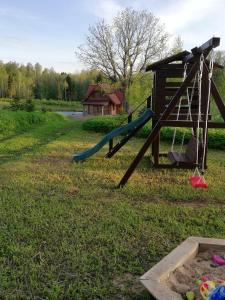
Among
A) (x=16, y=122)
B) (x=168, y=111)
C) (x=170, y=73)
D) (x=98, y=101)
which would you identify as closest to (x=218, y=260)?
(x=168, y=111)

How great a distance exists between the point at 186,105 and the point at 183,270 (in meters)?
5.18

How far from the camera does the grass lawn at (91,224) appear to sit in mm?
3006

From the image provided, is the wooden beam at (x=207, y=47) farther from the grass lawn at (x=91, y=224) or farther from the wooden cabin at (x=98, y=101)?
the wooden cabin at (x=98, y=101)

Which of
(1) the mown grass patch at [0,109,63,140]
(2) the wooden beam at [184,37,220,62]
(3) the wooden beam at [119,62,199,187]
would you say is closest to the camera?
(2) the wooden beam at [184,37,220,62]

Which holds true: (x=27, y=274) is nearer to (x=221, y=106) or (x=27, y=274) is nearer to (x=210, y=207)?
(x=210, y=207)

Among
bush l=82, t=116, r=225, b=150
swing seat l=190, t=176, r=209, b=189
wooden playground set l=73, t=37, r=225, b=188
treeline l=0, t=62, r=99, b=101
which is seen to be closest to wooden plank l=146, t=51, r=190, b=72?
wooden playground set l=73, t=37, r=225, b=188

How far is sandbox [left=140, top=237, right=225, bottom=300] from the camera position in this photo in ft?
8.61

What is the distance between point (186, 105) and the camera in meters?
7.64

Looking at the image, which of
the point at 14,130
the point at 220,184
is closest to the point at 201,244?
the point at 220,184

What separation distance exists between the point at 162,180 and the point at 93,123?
11.6 meters

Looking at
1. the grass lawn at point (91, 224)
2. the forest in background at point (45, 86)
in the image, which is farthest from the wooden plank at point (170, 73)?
the forest in background at point (45, 86)

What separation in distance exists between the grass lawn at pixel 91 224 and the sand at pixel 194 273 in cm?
30

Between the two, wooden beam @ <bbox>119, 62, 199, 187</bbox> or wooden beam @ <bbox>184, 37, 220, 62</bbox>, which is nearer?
wooden beam @ <bbox>184, 37, 220, 62</bbox>

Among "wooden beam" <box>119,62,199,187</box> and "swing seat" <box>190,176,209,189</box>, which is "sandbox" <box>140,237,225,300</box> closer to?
"swing seat" <box>190,176,209,189</box>
